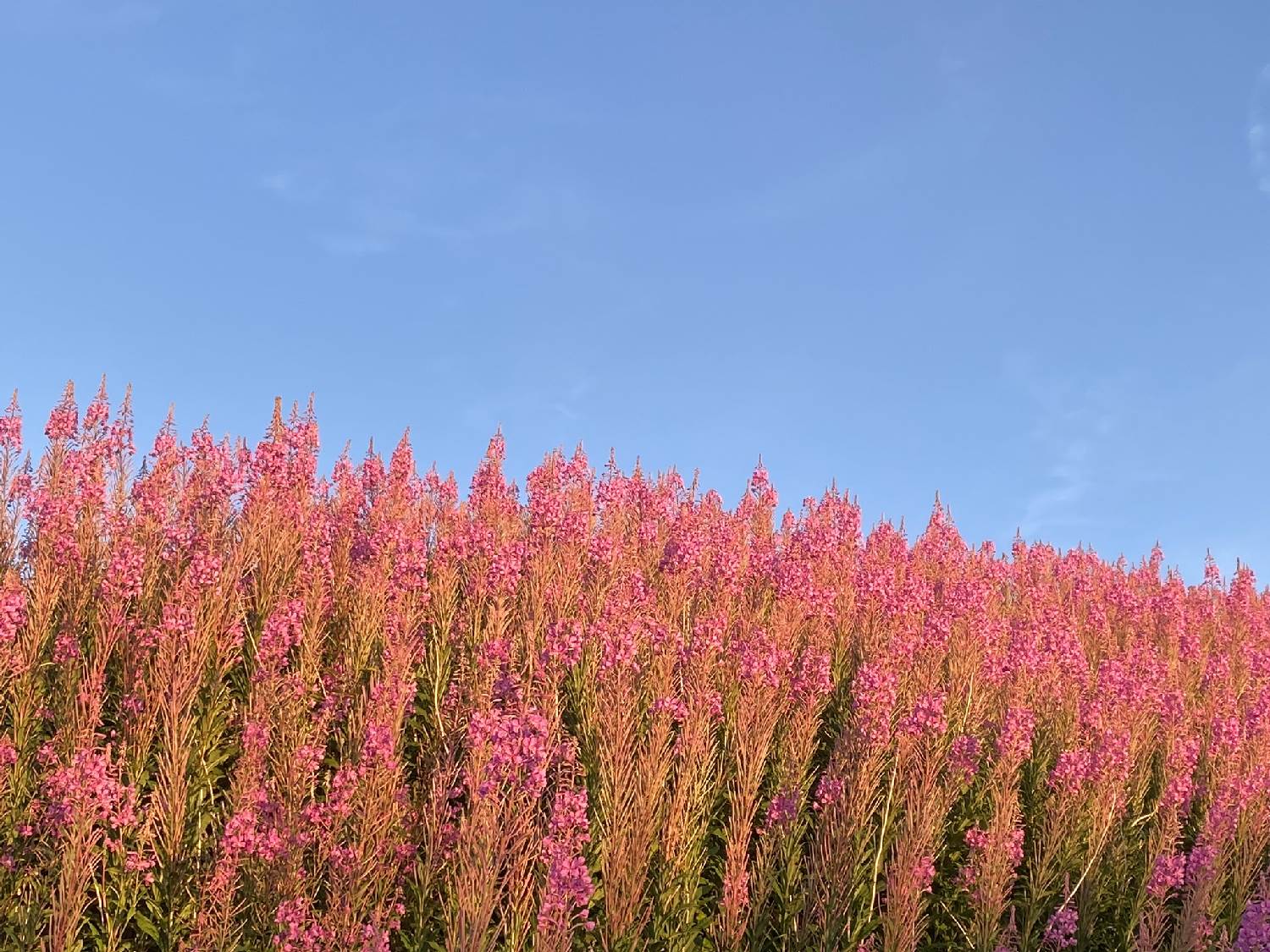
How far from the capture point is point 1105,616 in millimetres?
15969

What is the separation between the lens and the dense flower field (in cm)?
646

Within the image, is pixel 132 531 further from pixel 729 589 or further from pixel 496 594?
pixel 729 589

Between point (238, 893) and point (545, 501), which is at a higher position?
point (545, 501)

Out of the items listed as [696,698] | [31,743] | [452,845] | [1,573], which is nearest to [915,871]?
[696,698]

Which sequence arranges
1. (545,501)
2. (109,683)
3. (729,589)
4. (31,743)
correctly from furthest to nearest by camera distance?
(545,501) < (729,589) < (109,683) < (31,743)

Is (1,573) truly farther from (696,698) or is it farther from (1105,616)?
(1105,616)

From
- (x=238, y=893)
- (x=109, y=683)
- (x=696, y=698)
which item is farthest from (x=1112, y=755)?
(x=109, y=683)

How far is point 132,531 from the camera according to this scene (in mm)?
9719

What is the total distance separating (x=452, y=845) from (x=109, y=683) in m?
3.62

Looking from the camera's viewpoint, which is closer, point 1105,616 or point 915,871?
point 915,871

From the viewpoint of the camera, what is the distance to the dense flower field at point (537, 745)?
646cm

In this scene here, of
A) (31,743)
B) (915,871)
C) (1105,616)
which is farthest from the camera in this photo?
(1105,616)

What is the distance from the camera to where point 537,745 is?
20.9ft

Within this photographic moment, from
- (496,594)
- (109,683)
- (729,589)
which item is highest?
(729,589)
